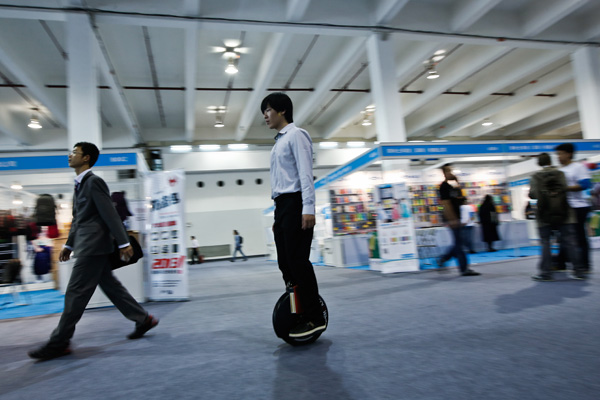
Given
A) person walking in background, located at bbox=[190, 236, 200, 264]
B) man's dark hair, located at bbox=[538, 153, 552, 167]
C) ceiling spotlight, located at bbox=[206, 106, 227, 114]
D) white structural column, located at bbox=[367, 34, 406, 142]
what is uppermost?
ceiling spotlight, located at bbox=[206, 106, 227, 114]

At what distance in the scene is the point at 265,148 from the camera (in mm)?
19078

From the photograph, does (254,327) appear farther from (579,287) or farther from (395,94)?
(395,94)

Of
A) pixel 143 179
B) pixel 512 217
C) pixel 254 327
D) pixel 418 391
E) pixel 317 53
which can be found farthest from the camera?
pixel 317 53

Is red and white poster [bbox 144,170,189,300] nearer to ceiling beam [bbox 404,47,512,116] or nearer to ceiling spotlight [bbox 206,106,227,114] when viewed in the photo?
ceiling beam [bbox 404,47,512,116]

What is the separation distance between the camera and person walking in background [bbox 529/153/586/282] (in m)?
4.10

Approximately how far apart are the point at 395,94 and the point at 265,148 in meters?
10.7

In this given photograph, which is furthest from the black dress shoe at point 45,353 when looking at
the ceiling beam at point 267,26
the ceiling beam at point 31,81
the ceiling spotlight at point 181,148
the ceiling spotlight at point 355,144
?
the ceiling spotlight at point 355,144

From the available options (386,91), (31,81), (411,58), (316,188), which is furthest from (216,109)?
(386,91)

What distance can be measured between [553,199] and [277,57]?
773 centimetres

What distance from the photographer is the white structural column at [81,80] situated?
7.11 meters

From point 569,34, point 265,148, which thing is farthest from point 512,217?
point 265,148

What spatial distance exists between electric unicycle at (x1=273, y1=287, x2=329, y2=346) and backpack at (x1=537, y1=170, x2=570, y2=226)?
10.5 ft

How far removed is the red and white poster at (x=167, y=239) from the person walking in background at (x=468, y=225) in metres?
5.63

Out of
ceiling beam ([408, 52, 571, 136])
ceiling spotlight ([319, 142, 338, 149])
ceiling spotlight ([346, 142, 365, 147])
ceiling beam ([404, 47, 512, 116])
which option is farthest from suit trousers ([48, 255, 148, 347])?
ceiling spotlight ([346, 142, 365, 147])
